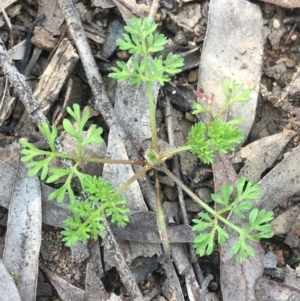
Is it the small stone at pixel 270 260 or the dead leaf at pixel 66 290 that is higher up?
the small stone at pixel 270 260

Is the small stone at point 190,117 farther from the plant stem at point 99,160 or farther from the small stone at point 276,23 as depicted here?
the small stone at point 276,23

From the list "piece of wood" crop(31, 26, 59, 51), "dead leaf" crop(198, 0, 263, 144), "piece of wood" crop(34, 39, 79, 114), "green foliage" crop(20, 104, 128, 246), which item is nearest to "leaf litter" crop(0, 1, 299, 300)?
"dead leaf" crop(198, 0, 263, 144)

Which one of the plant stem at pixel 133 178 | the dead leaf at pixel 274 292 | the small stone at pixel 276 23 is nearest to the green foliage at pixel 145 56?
the plant stem at pixel 133 178

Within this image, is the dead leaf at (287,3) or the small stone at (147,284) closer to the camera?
the small stone at (147,284)

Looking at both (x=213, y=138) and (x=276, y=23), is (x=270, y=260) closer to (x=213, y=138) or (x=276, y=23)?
(x=213, y=138)

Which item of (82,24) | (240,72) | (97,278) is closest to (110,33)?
(82,24)
